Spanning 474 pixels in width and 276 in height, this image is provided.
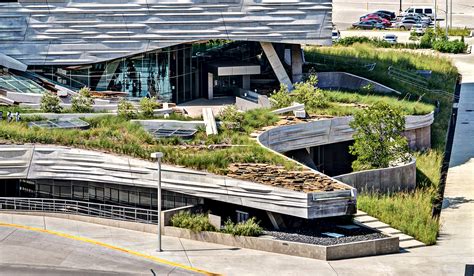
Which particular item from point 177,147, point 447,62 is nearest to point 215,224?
point 177,147

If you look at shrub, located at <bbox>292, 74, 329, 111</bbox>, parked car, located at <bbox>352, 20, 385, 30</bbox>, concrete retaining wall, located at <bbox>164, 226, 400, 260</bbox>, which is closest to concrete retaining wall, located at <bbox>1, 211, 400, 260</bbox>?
concrete retaining wall, located at <bbox>164, 226, 400, 260</bbox>

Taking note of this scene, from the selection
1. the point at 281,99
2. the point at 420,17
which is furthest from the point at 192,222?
the point at 420,17

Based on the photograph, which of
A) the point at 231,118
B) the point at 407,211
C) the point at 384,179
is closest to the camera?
the point at 407,211

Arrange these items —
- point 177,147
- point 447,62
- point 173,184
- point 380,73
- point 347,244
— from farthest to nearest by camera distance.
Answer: point 447,62
point 380,73
point 177,147
point 173,184
point 347,244

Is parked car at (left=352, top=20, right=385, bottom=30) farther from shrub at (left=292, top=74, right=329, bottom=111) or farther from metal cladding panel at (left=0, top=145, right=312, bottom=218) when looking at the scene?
metal cladding panel at (left=0, top=145, right=312, bottom=218)

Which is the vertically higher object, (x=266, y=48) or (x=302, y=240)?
(x=266, y=48)

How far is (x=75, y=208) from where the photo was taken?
60469 mm

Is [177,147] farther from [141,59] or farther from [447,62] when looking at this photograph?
[447,62]

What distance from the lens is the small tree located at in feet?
212

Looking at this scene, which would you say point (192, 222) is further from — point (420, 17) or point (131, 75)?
point (420, 17)

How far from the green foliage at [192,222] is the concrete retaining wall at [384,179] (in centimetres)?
803

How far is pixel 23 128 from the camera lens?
64375mm

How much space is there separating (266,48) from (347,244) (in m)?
25.3

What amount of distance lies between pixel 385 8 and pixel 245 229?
75.1 meters
